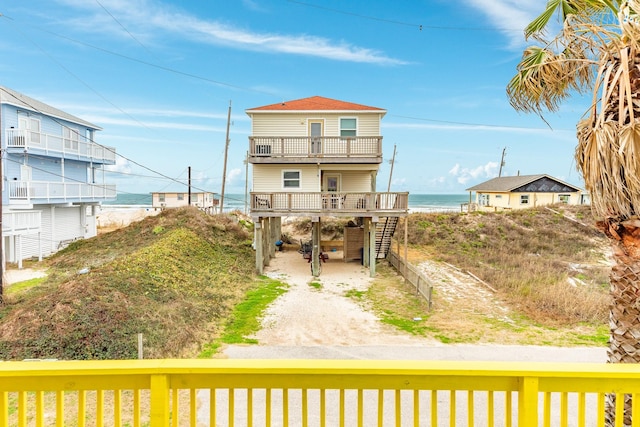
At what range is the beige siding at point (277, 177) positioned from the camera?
1841 centimetres

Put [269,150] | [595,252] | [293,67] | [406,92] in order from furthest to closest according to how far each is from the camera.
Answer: [406,92] → [293,67] → [595,252] → [269,150]

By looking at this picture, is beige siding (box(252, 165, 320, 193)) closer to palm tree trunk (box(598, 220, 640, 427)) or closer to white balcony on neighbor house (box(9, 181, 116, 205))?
white balcony on neighbor house (box(9, 181, 116, 205))

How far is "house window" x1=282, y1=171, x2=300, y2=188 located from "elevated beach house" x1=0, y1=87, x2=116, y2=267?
1360cm

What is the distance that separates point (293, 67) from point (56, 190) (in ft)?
108

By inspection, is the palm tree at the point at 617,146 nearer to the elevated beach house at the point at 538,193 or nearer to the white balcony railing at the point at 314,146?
the white balcony railing at the point at 314,146

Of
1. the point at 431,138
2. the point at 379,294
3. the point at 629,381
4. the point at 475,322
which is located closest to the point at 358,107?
the point at 379,294

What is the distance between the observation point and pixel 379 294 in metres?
14.3

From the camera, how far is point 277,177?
60.9 feet

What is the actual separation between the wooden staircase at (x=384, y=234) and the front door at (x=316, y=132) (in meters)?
Answer: 5.90

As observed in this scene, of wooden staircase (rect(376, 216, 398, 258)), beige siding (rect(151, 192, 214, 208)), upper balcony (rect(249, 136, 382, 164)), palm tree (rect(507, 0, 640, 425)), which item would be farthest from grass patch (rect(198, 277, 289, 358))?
beige siding (rect(151, 192, 214, 208))

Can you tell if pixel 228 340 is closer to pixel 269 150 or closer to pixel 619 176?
pixel 619 176

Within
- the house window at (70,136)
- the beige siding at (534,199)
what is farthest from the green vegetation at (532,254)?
the house window at (70,136)

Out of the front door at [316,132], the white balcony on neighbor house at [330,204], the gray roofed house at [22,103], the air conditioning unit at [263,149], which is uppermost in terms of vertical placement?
the gray roofed house at [22,103]

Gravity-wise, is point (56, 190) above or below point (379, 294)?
above
